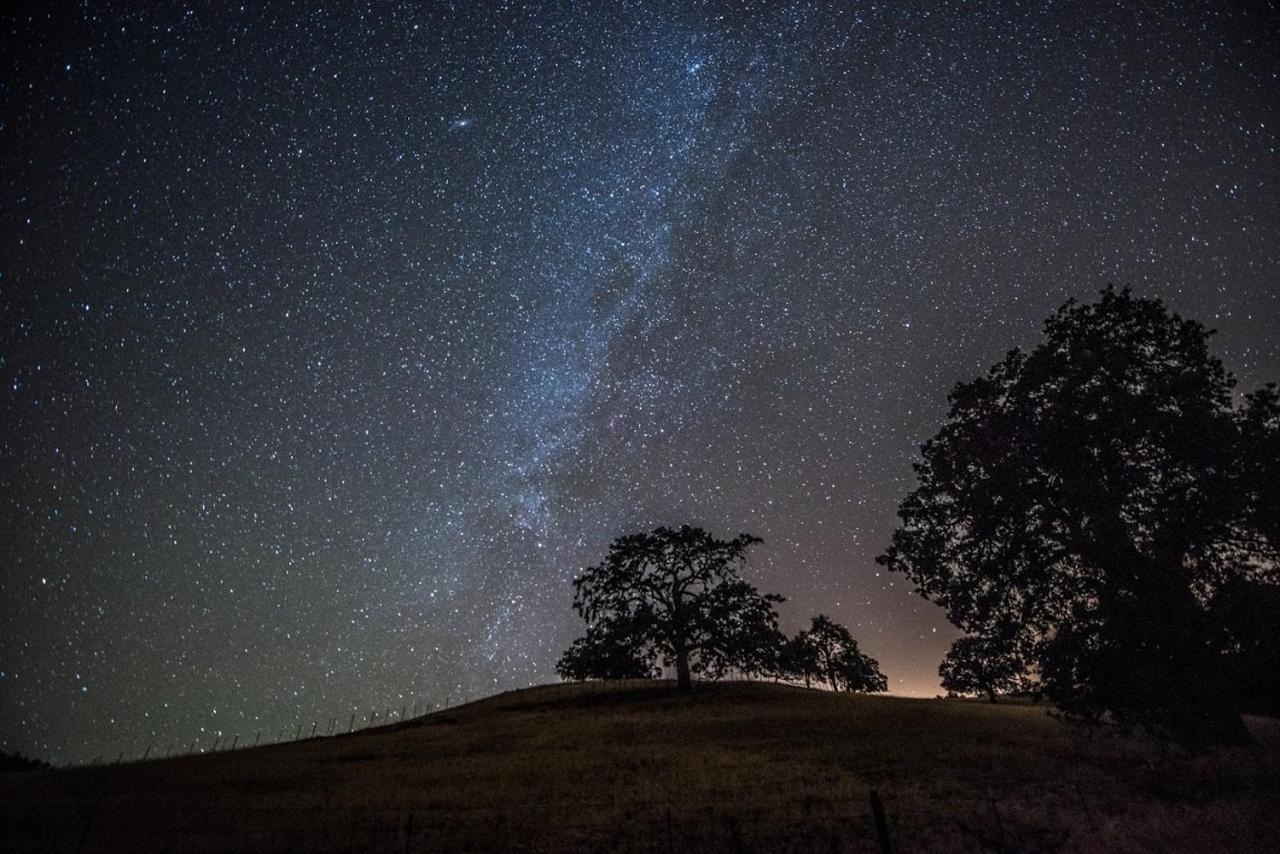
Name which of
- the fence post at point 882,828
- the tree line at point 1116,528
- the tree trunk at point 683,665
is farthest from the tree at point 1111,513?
the tree trunk at point 683,665

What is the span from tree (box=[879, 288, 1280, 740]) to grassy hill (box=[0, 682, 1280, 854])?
2.88 metres

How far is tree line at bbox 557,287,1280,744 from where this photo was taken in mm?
18016

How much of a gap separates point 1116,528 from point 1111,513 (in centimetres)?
55

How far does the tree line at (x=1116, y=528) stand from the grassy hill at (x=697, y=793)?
Result: 2714 millimetres

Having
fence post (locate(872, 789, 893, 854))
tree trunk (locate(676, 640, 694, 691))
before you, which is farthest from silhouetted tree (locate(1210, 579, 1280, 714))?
tree trunk (locate(676, 640, 694, 691))

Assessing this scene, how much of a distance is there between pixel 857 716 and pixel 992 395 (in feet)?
75.8

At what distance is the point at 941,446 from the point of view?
2398 cm

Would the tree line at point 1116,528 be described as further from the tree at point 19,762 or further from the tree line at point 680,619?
the tree at point 19,762

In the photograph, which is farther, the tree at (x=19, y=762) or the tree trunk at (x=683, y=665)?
the tree at (x=19, y=762)

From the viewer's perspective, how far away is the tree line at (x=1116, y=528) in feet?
59.1

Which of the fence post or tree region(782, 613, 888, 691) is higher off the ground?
tree region(782, 613, 888, 691)

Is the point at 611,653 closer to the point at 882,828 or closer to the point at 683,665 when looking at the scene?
the point at 683,665

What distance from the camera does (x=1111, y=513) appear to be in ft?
63.5

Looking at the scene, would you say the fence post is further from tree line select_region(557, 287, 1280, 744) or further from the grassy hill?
tree line select_region(557, 287, 1280, 744)
